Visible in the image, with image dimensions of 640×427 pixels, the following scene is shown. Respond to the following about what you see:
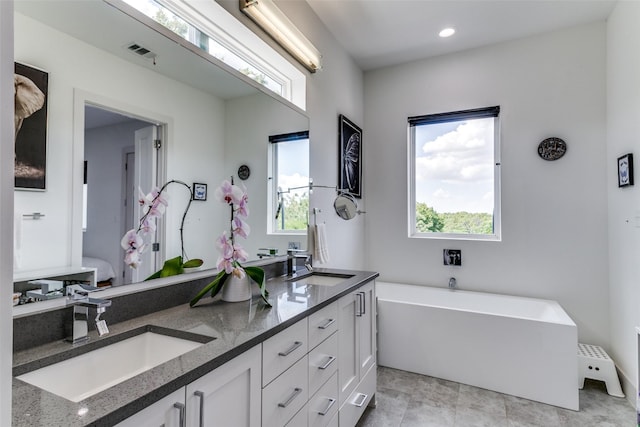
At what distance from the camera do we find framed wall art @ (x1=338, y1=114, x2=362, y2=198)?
116 inches

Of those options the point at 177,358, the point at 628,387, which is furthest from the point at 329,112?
the point at 628,387

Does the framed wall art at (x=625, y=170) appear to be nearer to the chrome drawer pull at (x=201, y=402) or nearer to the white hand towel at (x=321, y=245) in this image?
the white hand towel at (x=321, y=245)

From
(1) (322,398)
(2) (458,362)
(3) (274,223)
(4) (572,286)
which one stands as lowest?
(2) (458,362)

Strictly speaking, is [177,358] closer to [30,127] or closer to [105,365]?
[105,365]

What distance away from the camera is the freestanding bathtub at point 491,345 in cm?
217

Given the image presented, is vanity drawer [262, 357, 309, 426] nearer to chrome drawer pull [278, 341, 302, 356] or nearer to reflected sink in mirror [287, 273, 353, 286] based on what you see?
chrome drawer pull [278, 341, 302, 356]

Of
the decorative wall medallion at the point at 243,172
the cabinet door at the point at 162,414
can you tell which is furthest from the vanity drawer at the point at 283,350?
the decorative wall medallion at the point at 243,172

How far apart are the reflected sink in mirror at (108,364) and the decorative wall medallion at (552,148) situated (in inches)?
122

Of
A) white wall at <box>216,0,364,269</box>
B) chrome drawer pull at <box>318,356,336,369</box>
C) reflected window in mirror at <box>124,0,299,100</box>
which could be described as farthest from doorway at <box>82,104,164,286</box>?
white wall at <box>216,0,364,269</box>

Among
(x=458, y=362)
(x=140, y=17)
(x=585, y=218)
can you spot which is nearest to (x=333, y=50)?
(x=140, y=17)

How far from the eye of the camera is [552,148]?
9.27 feet

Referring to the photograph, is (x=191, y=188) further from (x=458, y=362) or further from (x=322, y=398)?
(x=458, y=362)

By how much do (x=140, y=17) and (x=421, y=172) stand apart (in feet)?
9.31

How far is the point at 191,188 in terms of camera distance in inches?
56.3
